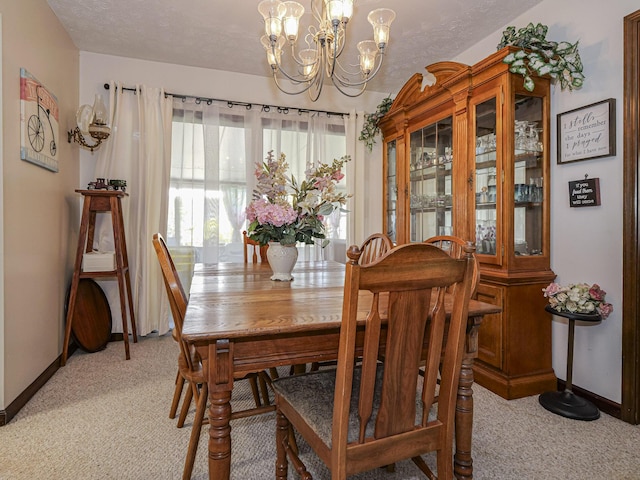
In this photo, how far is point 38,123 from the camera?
2.38 m

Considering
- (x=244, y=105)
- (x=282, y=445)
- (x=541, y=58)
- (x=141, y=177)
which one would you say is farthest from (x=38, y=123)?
(x=541, y=58)

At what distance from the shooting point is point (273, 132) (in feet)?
12.3

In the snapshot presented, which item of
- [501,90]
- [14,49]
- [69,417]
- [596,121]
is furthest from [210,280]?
[596,121]

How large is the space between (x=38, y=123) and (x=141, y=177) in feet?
3.28

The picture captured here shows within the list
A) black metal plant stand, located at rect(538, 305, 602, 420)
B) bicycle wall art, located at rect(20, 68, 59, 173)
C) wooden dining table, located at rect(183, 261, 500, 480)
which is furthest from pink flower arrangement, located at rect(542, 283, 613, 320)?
bicycle wall art, located at rect(20, 68, 59, 173)

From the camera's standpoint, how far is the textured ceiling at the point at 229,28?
2576mm

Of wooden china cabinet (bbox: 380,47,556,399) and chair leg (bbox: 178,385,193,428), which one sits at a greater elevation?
wooden china cabinet (bbox: 380,47,556,399)

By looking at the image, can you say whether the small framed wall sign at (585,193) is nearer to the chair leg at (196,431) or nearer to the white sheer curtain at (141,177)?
the chair leg at (196,431)

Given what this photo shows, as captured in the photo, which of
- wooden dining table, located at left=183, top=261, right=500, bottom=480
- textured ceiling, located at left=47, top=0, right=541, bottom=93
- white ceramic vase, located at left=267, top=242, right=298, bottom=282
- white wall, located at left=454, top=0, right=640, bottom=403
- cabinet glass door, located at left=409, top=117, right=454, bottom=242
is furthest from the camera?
cabinet glass door, located at left=409, top=117, right=454, bottom=242

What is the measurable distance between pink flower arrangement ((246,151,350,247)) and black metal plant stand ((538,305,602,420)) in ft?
4.83

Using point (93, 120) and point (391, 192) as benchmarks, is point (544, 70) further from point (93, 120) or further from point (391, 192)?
point (93, 120)

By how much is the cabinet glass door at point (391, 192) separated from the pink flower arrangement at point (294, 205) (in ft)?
6.41

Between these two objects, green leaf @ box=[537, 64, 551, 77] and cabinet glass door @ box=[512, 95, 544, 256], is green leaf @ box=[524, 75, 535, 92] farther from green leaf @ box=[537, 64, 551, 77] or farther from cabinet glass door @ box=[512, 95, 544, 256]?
cabinet glass door @ box=[512, 95, 544, 256]

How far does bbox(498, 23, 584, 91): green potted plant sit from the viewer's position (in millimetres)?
2189
